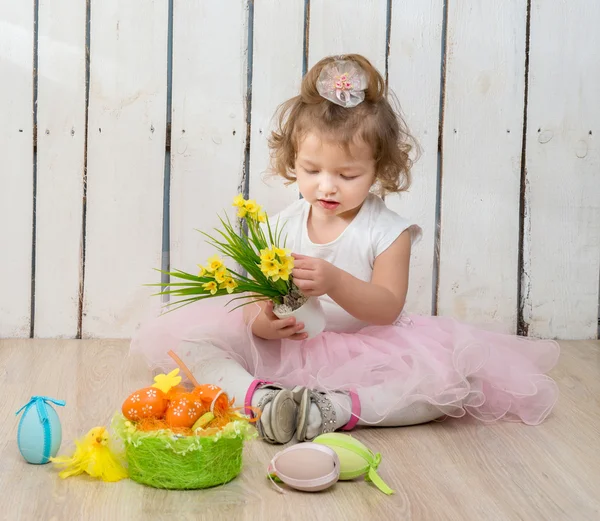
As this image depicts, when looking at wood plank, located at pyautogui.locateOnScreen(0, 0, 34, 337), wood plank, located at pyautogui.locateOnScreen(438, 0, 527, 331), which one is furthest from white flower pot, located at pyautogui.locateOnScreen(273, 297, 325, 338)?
wood plank, located at pyautogui.locateOnScreen(0, 0, 34, 337)

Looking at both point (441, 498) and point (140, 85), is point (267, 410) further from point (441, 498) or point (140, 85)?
point (140, 85)

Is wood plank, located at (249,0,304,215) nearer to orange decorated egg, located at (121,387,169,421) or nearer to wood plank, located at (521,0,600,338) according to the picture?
wood plank, located at (521,0,600,338)

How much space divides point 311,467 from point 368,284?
477 mm

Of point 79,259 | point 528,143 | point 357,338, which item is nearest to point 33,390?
point 79,259

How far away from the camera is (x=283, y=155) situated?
174 centimetres

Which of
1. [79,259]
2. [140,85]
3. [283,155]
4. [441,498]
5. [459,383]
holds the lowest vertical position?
[441,498]

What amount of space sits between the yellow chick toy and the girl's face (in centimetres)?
61

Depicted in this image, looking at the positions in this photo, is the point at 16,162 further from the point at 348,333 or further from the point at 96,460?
the point at 96,460

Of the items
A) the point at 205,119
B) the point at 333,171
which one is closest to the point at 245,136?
the point at 205,119

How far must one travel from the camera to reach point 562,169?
7.06 feet

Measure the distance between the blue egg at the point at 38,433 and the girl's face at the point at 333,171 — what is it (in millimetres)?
614

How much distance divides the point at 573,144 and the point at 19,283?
4.46ft

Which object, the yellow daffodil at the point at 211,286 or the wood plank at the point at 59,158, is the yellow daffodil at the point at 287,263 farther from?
the wood plank at the point at 59,158

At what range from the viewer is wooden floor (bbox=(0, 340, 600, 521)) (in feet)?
3.66
